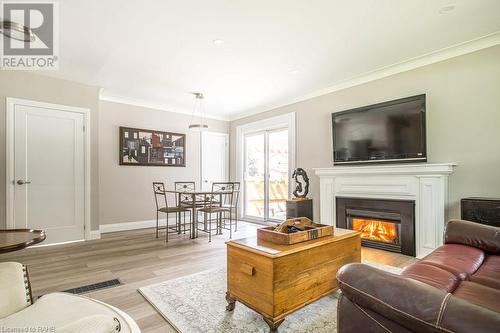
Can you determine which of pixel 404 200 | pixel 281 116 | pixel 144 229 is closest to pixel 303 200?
pixel 404 200

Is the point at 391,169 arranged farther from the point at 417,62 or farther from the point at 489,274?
the point at 489,274

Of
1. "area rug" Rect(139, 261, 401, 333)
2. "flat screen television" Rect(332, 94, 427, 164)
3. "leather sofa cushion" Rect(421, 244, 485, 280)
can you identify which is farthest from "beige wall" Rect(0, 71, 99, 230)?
"leather sofa cushion" Rect(421, 244, 485, 280)

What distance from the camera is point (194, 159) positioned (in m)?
6.09

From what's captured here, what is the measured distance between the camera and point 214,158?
6.43m

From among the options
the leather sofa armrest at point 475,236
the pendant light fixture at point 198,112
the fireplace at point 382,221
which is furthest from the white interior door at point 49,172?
the leather sofa armrest at point 475,236

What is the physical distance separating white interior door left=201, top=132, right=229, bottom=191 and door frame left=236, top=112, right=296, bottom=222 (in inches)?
14.2

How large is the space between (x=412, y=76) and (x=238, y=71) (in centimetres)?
240

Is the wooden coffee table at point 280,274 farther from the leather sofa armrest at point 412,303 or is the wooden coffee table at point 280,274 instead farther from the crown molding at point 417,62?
the crown molding at point 417,62

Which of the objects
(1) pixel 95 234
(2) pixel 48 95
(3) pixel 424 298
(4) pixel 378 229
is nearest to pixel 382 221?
(4) pixel 378 229

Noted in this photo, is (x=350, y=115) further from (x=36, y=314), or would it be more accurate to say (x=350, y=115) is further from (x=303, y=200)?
(x=36, y=314)

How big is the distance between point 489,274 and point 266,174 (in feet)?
14.4

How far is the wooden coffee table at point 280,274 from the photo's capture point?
1699 millimetres

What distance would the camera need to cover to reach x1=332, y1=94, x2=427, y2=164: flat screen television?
3404 millimetres

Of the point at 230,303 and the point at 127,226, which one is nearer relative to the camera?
the point at 230,303
